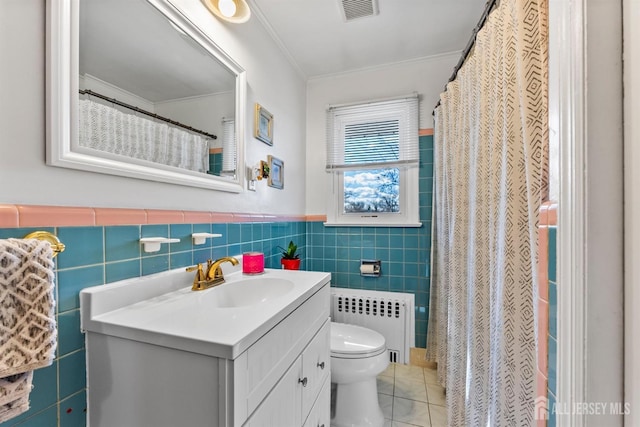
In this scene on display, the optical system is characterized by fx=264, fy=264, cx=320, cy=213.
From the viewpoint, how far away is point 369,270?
2064 mm

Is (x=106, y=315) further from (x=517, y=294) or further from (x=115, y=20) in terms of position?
(x=517, y=294)

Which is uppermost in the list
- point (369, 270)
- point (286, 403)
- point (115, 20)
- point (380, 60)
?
point (380, 60)

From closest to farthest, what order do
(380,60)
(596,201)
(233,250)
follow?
(596,201) → (233,250) → (380,60)

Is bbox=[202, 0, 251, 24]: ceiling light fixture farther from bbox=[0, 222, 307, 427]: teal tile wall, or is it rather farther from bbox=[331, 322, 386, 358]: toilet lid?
bbox=[331, 322, 386, 358]: toilet lid

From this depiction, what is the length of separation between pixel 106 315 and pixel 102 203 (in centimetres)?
31

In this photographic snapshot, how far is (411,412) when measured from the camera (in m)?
1.57

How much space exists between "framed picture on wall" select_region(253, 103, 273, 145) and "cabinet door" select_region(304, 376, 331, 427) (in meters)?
1.31

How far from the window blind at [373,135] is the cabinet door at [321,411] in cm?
155

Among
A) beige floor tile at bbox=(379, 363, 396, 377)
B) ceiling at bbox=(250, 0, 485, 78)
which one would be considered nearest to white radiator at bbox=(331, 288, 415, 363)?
beige floor tile at bbox=(379, 363, 396, 377)

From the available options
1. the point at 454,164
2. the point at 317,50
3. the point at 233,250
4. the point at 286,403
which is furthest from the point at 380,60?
the point at 286,403

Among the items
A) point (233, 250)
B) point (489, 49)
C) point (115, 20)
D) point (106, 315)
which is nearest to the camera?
point (106, 315)

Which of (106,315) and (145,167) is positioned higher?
(145,167)

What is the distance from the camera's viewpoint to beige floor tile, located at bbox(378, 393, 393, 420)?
5.08ft

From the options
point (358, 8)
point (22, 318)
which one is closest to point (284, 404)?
point (22, 318)
